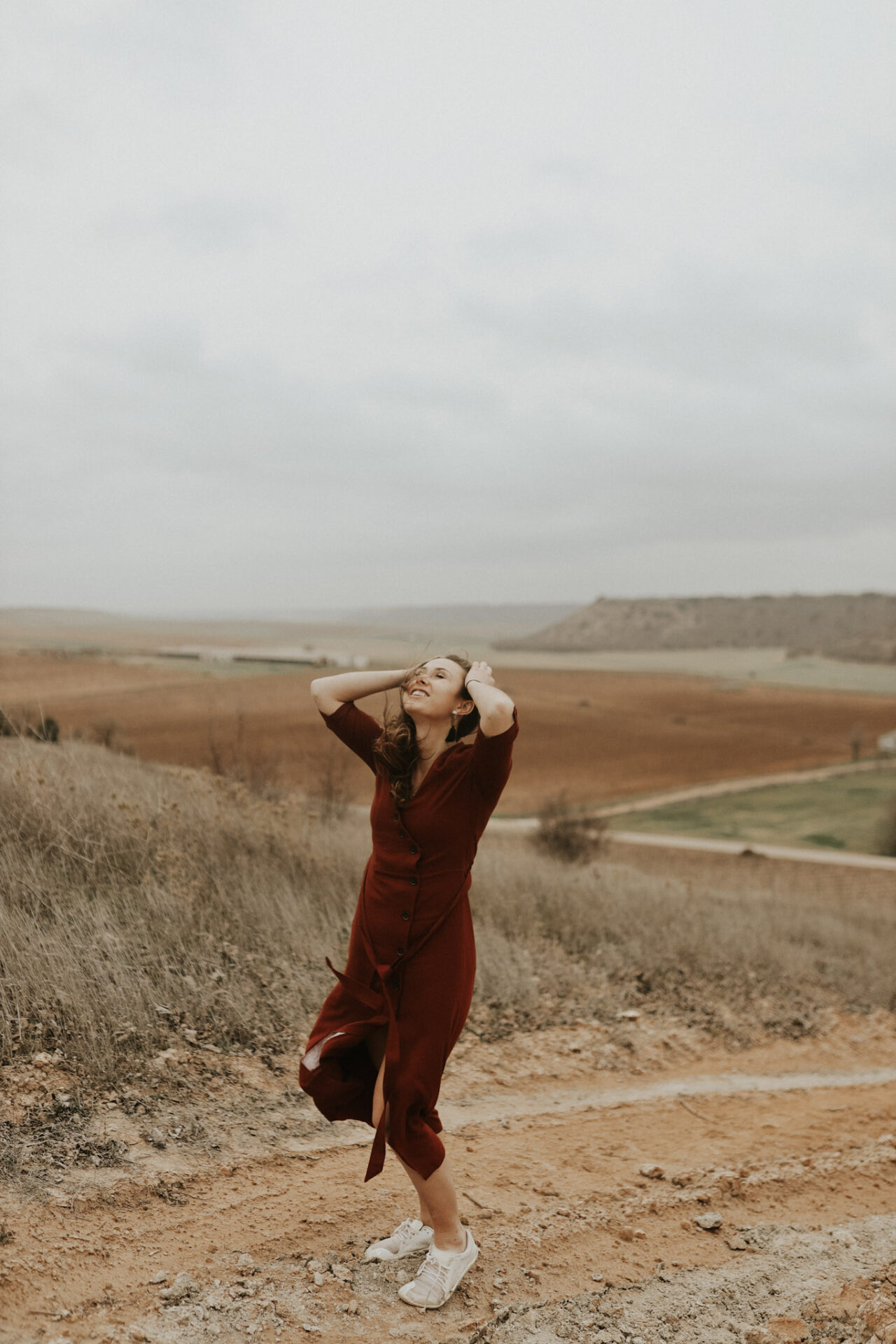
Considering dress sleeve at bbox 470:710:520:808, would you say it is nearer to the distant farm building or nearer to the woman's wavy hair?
the woman's wavy hair

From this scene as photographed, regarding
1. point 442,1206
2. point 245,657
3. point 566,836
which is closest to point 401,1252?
point 442,1206

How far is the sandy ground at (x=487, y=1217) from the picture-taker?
2.77 meters

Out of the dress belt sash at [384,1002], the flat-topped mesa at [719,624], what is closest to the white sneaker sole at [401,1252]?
the dress belt sash at [384,1002]

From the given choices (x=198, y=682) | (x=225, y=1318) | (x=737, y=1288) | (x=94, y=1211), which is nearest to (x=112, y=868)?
(x=94, y=1211)

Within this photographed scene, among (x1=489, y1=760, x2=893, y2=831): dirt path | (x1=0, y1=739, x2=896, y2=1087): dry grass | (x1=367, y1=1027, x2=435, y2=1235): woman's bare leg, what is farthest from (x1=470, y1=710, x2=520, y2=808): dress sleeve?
(x1=489, y1=760, x2=893, y2=831): dirt path

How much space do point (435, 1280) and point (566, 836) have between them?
1921cm

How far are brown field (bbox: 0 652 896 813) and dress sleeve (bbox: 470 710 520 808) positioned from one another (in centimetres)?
149

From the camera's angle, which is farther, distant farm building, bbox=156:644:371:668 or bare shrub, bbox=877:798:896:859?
distant farm building, bbox=156:644:371:668

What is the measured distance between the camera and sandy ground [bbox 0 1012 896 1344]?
2.77 m

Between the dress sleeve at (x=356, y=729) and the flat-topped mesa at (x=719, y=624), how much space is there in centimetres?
12894

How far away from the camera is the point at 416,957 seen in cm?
275

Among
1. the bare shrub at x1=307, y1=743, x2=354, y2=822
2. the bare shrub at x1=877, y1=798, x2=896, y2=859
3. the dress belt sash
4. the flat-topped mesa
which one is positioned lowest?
the bare shrub at x1=877, y1=798, x2=896, y2=859

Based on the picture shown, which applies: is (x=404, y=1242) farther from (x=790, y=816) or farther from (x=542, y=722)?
(x=542, y=722)

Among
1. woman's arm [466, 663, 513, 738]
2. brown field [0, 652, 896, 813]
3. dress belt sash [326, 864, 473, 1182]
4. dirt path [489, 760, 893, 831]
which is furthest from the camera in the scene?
dirt path [489, 760, 893, 831]
